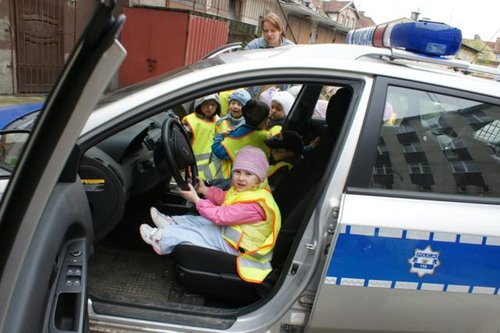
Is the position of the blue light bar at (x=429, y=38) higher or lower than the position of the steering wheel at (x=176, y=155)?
higher

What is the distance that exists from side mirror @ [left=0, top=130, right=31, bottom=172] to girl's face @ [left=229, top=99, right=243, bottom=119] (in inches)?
81.9

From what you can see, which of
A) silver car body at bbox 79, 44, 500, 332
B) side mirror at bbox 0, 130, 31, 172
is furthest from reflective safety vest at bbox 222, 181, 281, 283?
side mirror at bbox 0, 130, 31, 172

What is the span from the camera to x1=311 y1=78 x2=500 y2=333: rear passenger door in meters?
1.65

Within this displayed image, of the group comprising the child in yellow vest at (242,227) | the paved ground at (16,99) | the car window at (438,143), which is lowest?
the paved ground at (16,99)

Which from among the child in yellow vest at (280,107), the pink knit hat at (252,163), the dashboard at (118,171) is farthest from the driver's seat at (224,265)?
the child in yellow vest at (280,107)

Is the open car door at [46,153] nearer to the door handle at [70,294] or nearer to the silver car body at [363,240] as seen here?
the door handle at [70,294]

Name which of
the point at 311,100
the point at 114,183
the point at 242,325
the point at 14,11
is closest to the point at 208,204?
the point at 114,183

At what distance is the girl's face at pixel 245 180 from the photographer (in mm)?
2117

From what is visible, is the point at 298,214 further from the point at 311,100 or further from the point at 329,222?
the point at 311,100

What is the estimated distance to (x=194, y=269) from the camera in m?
2.08

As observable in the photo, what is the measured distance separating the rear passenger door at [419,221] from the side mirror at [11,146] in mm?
1313

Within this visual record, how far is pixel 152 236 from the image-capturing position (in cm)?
215

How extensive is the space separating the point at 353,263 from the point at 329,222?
0.18 meters

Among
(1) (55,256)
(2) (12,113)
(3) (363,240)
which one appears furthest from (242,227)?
(2) (12,113)
